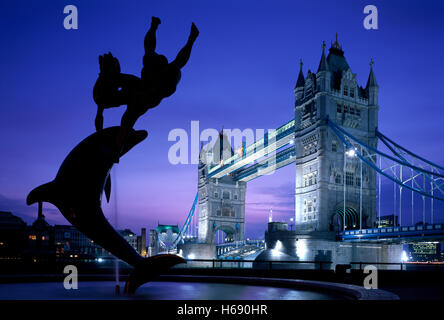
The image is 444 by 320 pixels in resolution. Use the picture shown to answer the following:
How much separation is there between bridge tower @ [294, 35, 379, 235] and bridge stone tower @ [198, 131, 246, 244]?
108ft

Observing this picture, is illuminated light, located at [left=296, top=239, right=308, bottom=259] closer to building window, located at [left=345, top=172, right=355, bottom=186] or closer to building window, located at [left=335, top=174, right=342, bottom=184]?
building window, located at [left=335, top=174, right=342, bottom=184]

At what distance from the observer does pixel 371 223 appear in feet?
152

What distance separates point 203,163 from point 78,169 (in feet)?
251

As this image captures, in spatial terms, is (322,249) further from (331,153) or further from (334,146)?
(334,146)

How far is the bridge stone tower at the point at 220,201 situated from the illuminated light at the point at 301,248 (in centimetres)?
3729

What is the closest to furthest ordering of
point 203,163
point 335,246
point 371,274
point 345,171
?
point 371,274, point 335,246, point 345,171, point 203,163

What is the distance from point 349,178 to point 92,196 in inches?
1642

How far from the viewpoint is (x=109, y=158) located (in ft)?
27.5

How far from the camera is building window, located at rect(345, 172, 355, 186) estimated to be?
46.2m

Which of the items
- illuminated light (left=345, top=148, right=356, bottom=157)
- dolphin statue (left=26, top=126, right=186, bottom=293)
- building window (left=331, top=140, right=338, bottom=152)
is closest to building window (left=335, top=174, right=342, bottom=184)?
illuminated light (left=345, top=148, right=356, bottom=157)

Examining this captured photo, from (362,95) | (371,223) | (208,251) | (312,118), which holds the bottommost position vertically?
(208,251)
